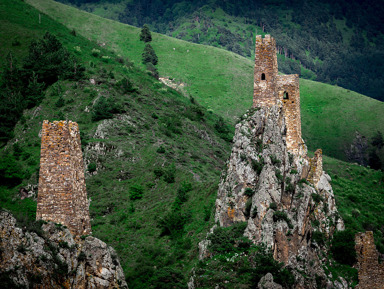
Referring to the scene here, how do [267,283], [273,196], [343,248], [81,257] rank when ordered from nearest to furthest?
[81,257], [267,283], [273,196], [343,248]

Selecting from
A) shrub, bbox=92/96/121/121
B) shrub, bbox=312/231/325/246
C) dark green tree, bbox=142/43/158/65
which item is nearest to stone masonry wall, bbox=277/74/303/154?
shrub, bbox=312/231/325/246

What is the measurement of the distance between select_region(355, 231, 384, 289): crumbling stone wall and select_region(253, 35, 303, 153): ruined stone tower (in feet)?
32.8

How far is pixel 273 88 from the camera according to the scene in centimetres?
3791

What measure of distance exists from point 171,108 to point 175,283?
54958 millimetres

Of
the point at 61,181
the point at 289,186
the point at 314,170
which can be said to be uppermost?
the point at 314,170

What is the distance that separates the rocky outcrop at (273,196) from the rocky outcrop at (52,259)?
591 inches

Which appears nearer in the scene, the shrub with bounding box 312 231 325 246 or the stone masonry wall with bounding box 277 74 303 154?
the shrub with bounding box 312 231 325 246

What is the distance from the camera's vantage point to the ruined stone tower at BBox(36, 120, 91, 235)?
57.0ft

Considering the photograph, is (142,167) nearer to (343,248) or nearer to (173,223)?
(173,223)

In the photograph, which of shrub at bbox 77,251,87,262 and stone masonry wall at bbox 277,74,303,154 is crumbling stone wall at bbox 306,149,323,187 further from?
shrub at bbox 77,251,87,262

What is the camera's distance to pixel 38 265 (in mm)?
14625

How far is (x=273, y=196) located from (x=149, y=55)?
10357 centimetres

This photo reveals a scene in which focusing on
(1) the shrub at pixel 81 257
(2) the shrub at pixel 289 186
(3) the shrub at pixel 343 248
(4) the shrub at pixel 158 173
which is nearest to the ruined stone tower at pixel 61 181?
(1) the shrub at pixel 81 257

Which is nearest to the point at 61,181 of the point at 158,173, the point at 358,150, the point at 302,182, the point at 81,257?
the point at 81,257
